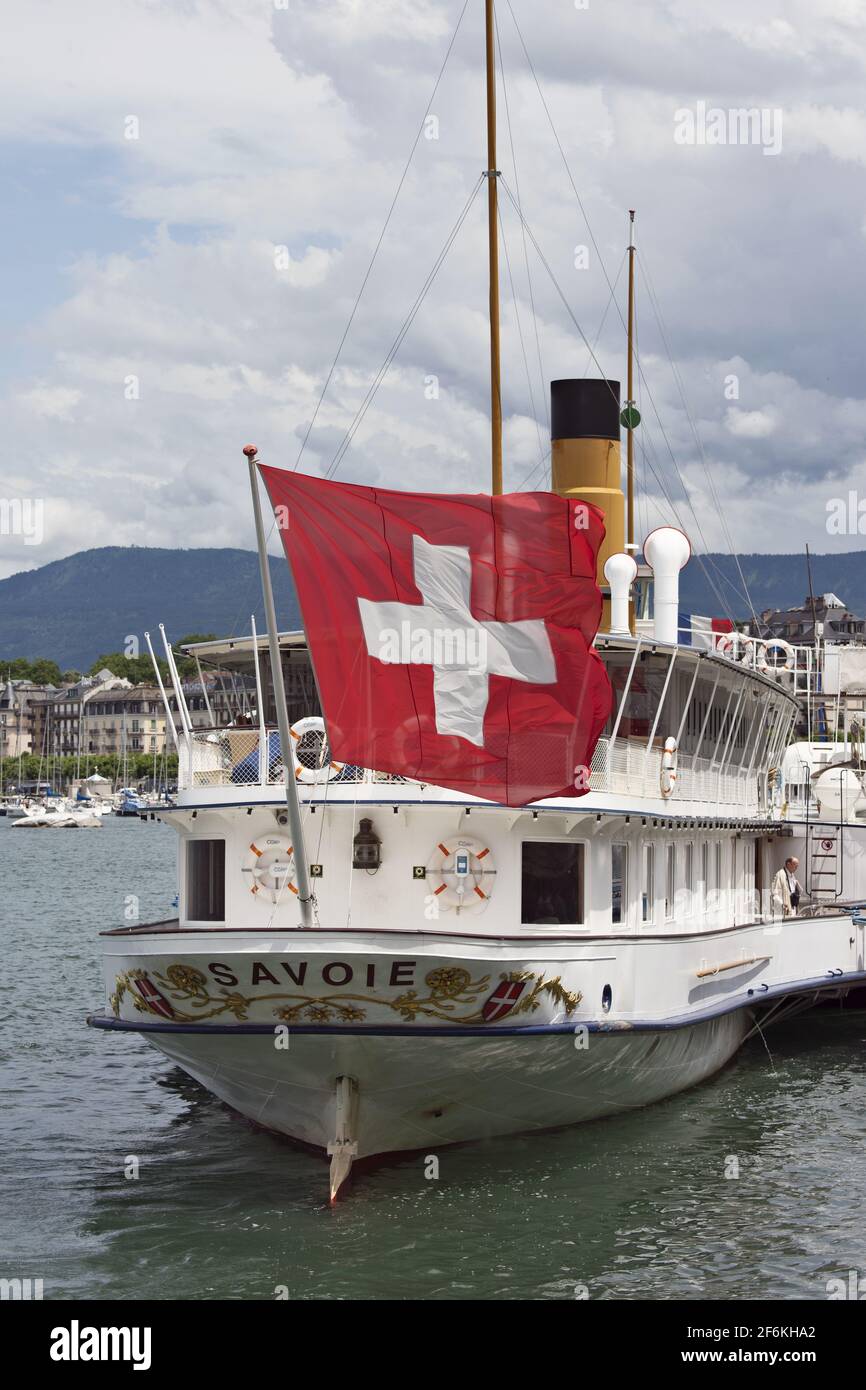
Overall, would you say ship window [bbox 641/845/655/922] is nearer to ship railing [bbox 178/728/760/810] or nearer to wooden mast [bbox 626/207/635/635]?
ship railing [bbox 178/728/760/810]

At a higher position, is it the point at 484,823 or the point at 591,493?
the point at 591,493

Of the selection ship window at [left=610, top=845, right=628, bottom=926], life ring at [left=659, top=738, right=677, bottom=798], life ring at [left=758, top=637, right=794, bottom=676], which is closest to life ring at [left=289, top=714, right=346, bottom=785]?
ship window at [left=610, top=845, right=628, bottom=926]

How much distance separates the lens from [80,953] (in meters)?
48.3

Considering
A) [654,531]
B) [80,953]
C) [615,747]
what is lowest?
[80,953]

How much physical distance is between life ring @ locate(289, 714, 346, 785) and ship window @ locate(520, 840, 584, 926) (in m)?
2.52

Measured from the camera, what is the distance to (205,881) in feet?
68.0

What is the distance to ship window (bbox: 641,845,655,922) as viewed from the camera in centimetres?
2241

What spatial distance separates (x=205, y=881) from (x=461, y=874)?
3248 millimetres

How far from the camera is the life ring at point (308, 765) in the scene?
19.4 meters
